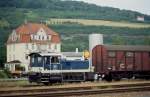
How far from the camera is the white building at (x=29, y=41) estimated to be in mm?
63031

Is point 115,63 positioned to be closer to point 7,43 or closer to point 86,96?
point 86,96

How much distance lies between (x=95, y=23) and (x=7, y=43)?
22.0 m

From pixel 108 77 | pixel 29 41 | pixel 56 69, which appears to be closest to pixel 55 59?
pixel 56 69

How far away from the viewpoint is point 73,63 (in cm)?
2672

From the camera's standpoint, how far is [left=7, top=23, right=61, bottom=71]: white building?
2482 inches

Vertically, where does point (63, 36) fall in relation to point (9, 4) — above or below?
below

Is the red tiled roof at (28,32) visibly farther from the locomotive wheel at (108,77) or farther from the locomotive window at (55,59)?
the locomotive window at (55,59)

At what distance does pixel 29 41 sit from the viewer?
209 feet

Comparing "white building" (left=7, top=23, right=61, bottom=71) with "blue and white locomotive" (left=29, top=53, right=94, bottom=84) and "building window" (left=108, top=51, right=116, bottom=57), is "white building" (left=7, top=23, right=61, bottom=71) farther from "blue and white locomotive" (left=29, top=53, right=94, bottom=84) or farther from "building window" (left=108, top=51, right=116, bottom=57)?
"blue and white locomotive" (left=29, top=53, right=94, bottom=84)

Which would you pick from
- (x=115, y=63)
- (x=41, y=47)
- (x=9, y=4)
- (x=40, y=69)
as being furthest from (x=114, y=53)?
(x=9, y=4)

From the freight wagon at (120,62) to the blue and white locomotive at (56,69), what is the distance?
7.53ft

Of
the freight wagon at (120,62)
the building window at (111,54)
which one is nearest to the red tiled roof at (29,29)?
the freight wagon at (120,62)

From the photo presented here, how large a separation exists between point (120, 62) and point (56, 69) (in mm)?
6572

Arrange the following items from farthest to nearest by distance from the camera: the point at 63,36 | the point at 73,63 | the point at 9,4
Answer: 1. the point at 63,36
2. the point at 9,4
3. the point at 73,63
